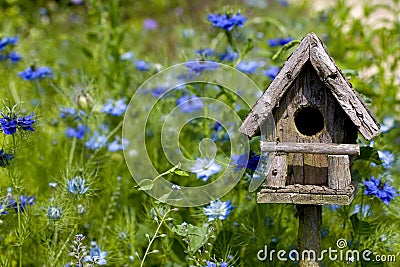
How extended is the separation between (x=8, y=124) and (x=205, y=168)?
75 cm

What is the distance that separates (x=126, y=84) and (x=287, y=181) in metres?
1.64

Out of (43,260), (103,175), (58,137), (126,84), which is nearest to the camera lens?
(43,260)

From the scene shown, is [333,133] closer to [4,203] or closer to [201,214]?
[201,214]

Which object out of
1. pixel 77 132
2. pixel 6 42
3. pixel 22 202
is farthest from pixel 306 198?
pixel 6 42

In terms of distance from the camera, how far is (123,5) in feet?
22.8

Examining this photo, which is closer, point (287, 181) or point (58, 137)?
point (287, 181)

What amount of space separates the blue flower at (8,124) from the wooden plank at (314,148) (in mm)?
733

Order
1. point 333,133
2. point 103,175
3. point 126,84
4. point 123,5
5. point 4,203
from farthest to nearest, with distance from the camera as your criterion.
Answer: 1. point 123,5
2. point 126,84
3. point 103,175
4. point 4,203
5. point 333,133

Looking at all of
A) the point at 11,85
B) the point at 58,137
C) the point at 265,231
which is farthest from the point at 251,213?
the point at 11,85

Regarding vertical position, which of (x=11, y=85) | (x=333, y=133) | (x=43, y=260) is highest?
(x=11, y=85)

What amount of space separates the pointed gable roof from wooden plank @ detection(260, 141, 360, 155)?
6 centimetres

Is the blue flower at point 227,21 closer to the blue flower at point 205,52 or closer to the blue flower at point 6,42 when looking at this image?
the blue flower at point 205,52

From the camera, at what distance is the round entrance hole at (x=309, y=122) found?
186 centimetres

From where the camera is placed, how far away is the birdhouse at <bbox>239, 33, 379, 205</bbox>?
1.66m
